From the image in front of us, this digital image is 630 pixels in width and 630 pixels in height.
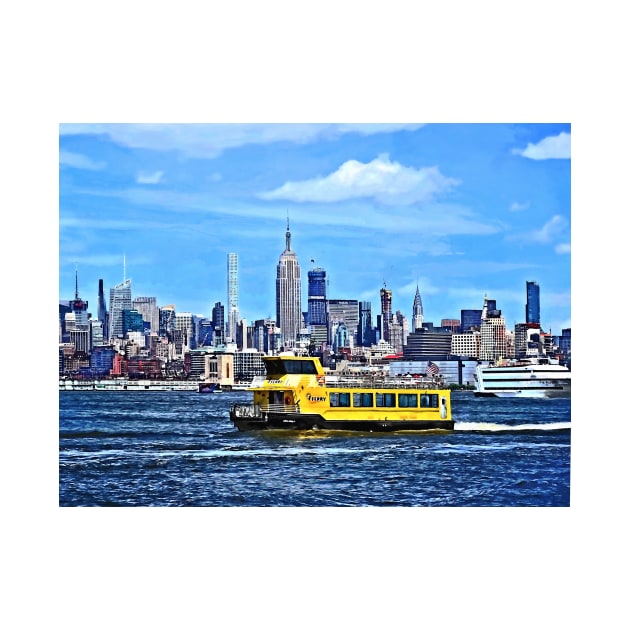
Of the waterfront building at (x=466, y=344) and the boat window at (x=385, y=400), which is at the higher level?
the waterfront building at (x=466, y=344)

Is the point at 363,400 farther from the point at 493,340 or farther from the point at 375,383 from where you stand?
the point at 493,340

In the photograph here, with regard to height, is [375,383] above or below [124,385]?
above

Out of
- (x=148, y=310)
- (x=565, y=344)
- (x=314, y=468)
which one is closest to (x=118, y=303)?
(x=148, y=310)

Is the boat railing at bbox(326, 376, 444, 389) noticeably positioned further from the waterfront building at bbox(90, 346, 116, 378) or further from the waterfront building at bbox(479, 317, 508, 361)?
the waterfront building at bbox(90, 346, 116, 378)

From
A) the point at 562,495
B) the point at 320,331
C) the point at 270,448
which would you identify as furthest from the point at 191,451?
the point at 320,331

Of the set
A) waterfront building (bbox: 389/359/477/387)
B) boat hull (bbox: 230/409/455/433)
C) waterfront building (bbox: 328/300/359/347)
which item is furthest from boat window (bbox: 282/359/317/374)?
waterfront building (bbox: 389/359/477/387)

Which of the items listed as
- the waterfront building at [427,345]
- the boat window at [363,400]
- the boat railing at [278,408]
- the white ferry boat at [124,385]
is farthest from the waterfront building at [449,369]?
the boat railing at [278,408]

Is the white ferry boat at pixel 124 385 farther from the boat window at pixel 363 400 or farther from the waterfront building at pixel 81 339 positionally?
the boat window at pixel 363 400
